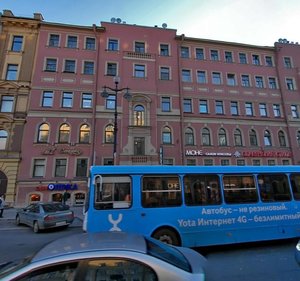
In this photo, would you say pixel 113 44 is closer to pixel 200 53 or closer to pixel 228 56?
pixel 200 53

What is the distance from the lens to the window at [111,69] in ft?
84.5

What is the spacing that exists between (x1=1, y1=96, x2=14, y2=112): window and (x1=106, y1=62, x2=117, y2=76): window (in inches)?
421

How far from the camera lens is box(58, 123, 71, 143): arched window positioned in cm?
2316

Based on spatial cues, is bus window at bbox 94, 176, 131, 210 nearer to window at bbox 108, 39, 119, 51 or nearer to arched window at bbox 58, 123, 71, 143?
arched window at bbox 58, 123, 71, 143

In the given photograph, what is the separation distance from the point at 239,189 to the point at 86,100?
2095 cm

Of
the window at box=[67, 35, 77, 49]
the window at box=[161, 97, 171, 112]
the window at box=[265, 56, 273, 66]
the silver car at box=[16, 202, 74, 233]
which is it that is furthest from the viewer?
the window at box=[265, 56, 273, 66]

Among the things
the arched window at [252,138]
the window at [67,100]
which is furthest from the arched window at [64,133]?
the arched window at [252,138]

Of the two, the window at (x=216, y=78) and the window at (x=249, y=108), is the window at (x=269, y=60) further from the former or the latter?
the window at (x=216, y=78)

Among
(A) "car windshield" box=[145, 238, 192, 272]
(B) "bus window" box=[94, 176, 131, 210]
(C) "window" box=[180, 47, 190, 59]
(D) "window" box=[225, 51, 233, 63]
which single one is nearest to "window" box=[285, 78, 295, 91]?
(D) "window" box=[225, 51, 233, 63]

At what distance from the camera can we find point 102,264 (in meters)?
2.38

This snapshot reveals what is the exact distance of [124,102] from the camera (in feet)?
80.9

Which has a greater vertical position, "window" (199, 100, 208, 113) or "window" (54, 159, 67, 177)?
"window" (199, 100, 208, 113)

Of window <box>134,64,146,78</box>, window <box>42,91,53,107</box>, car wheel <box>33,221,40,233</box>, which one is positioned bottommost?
car wheel <box>33,221,40,233</box>

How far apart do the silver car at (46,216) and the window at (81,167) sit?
9.82 meters
